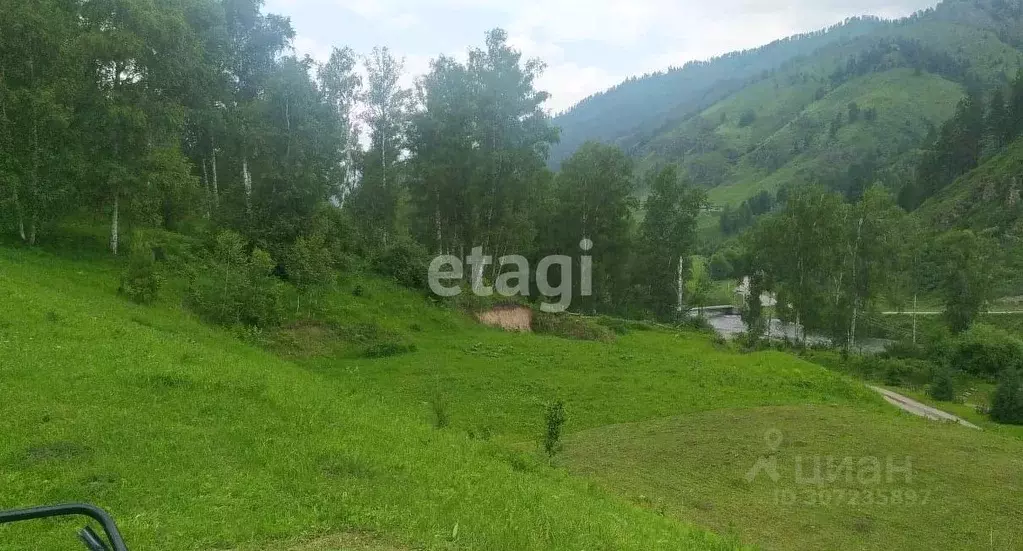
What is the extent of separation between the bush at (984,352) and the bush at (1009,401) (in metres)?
14.5

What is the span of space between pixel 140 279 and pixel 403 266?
51.3ft

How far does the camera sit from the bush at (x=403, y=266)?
3553 centimetres

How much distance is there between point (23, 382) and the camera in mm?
11586

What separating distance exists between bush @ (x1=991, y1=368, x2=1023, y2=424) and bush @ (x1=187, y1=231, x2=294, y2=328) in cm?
3614

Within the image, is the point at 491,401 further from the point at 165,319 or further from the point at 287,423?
the point at 165,319

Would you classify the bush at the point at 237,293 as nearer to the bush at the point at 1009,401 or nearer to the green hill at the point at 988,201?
the bush at the point at 1009,401

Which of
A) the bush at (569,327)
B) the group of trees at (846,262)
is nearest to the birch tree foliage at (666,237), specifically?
the group of trees at (846,262)

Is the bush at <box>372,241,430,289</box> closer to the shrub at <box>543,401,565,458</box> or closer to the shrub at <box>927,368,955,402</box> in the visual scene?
the shrub at <box>543,401,565,458</box>

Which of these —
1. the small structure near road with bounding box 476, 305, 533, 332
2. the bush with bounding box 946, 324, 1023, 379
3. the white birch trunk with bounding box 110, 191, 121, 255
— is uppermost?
the white birch trunk with bounding box 110, 191, 121, 255

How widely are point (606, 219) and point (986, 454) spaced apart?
37.3 m

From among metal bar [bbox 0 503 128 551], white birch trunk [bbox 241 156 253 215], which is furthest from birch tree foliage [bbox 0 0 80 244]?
metal bar [bbox 0 503 128 551]

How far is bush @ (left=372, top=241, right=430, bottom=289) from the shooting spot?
35531 millimetres

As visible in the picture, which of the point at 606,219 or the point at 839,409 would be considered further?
the point at 606,219

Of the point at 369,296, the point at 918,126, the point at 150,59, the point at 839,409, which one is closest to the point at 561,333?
the point at 369,296
